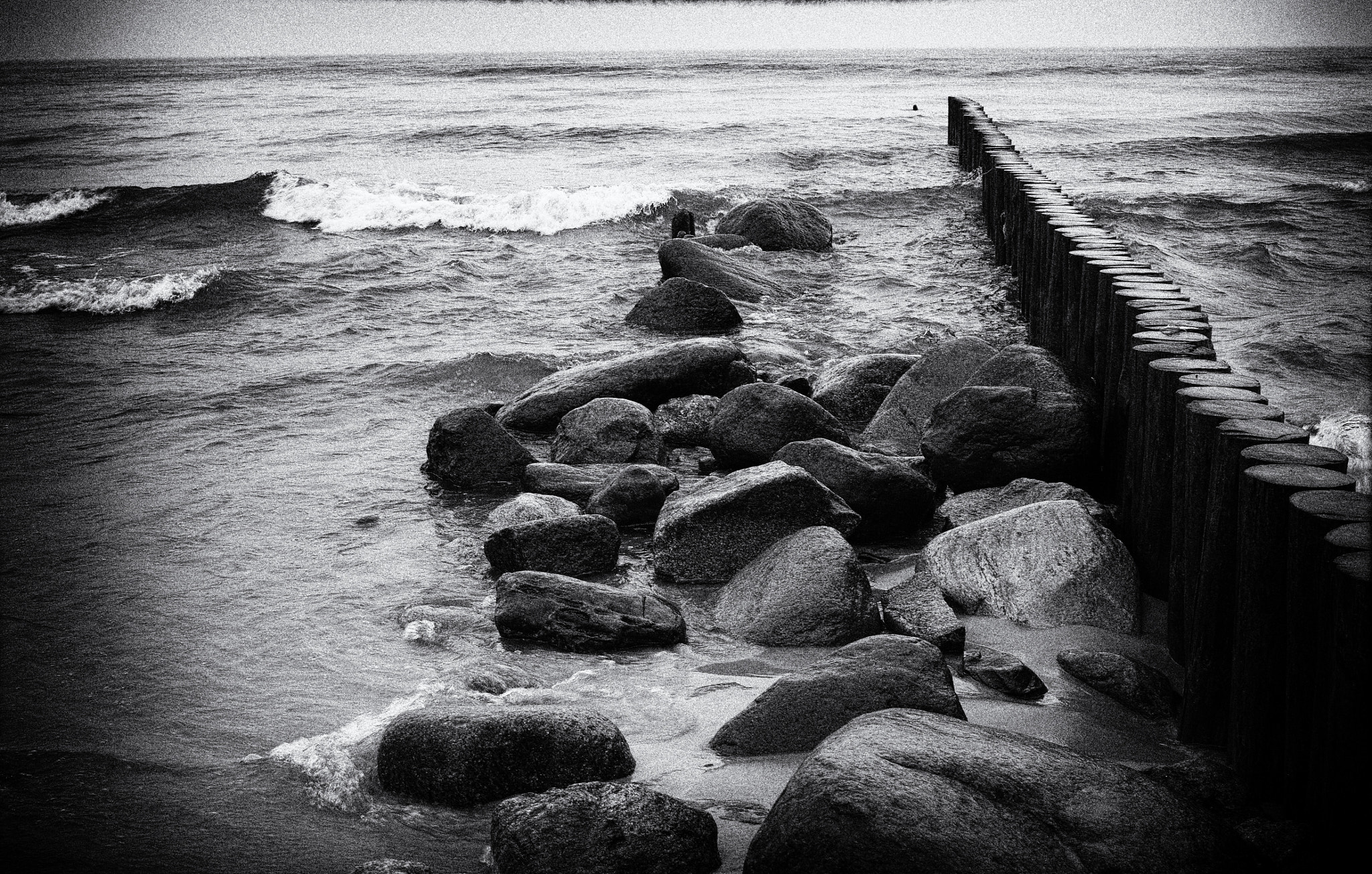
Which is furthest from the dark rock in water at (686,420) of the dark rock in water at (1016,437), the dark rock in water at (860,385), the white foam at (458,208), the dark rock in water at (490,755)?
the white foam at (458,208)

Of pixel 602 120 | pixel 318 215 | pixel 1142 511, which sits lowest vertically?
pixel 1142 511

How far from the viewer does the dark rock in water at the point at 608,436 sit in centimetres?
700

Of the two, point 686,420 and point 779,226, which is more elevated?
point 779,226

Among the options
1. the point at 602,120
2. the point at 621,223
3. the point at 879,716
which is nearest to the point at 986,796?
the point at 879,716

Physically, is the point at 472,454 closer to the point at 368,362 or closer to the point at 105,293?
the point at 368,362

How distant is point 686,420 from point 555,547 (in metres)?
2.31

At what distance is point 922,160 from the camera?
23812 millimetres

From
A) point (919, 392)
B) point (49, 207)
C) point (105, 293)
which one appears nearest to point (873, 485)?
point (919, 392)

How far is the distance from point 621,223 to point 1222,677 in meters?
14.6

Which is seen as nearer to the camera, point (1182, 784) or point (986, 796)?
point (986, 796)

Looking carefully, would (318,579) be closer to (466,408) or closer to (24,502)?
(466,408)

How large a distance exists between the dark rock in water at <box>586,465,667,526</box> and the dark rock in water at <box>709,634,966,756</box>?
2.33 meters

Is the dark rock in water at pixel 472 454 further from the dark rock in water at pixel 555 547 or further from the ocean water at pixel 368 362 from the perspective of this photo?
the dark rock in water at pixel 555 547

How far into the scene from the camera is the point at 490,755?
3508 millimetres
